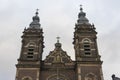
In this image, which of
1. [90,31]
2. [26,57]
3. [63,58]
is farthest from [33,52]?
[90,31]

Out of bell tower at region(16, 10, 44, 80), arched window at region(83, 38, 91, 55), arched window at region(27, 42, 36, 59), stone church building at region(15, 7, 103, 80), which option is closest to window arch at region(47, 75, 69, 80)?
stone church building at region(15, 7, 103, 80)

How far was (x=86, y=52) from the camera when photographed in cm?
3806

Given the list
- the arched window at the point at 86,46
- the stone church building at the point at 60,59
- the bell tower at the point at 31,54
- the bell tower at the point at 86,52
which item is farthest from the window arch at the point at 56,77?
the arched window at the point at 86,46

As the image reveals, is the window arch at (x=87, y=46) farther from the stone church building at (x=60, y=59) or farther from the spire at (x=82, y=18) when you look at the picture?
the spire at (x=82, y=18)

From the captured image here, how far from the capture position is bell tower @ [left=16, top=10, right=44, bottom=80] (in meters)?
35.6

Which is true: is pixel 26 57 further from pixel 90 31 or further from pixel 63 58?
pixel 90 31

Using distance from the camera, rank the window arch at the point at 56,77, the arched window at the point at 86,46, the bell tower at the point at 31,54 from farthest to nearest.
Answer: the arched window at the point at 86,46 → the window arch at the point at 56,77 → the bell tower at the point at 31,54

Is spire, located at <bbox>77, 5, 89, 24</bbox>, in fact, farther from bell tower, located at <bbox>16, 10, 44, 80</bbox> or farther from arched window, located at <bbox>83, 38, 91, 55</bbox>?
bell tower, located at <bbox>16, 10, 44, 80</bbox>

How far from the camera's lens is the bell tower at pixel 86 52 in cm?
3538

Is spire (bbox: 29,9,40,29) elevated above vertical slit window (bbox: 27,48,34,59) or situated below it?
above

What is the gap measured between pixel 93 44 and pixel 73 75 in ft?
19.1

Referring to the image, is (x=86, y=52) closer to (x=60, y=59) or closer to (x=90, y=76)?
(x=60, y=59)

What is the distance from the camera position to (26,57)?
37844 millimetres

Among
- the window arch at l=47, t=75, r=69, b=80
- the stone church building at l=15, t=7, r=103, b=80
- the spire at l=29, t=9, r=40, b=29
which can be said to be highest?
the spire at l=29, t=9, r=40, b=29
